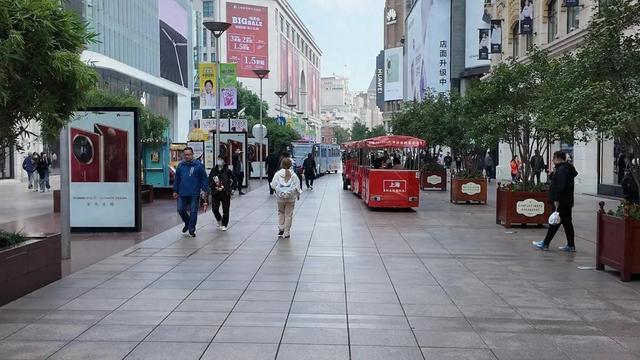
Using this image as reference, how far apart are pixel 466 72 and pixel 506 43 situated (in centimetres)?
1898

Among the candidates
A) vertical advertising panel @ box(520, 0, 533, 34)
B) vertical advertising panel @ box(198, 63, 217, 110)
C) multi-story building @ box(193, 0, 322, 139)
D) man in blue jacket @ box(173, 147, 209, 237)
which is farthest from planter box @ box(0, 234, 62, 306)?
multi-story building @ box(193, 0, 322, 139)

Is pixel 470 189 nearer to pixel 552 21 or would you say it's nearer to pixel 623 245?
pixel 552 21

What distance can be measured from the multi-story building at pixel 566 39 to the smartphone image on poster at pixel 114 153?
14.6m

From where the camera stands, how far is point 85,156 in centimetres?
1323

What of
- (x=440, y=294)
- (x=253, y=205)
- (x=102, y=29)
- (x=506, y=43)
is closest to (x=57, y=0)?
(x=440, y=294)

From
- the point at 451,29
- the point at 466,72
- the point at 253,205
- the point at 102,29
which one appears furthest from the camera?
the point at 451,29

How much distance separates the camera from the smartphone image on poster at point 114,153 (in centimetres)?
1316

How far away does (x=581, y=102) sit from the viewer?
30.2ft

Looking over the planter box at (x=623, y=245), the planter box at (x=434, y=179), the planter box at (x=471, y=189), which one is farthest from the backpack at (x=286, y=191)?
the planter box at (x=434, y=179)

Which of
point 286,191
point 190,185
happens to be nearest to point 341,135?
point 190,185

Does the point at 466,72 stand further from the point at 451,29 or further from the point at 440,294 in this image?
the point at 440,294

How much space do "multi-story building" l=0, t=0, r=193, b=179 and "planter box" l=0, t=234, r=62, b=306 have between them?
33243 mm

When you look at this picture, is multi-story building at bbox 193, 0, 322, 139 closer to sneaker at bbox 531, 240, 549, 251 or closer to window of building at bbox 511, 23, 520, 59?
window of building at bbox 511, 23, 520, 59

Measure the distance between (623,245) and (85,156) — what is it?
10194mm
